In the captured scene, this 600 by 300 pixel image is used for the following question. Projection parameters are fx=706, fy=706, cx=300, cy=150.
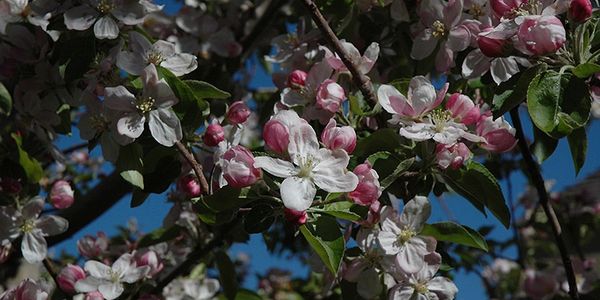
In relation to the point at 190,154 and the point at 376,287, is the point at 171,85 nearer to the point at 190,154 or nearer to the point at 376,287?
the point at 190,154

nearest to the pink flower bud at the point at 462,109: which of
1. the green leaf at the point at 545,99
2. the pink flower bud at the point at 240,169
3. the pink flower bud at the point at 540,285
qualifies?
the green leaf at the point at 545,99

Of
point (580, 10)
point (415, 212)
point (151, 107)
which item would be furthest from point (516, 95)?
point (151, 107)

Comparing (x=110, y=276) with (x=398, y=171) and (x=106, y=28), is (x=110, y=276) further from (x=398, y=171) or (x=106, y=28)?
(x=398, y=171)

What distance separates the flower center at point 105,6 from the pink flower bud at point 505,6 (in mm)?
768

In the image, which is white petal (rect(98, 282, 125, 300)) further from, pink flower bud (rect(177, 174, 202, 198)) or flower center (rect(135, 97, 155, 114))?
flower center (rect(135, 97, 155, 114))

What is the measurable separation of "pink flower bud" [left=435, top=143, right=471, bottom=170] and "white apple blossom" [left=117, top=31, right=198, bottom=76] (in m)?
0.52

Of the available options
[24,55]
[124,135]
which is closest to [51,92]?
[24,55]

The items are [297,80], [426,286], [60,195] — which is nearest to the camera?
[426,286]

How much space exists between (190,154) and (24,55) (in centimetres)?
53

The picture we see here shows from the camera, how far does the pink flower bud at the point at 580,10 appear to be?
1.16 m

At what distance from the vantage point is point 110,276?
1.58 m

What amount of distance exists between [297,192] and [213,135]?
327 millimetres

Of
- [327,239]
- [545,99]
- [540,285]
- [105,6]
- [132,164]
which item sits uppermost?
[545,99]

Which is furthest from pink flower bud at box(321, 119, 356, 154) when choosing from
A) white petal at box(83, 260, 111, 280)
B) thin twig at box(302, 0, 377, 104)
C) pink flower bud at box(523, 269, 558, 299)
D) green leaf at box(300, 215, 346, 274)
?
pink flower bud at box(523, 269, 558, 299)
